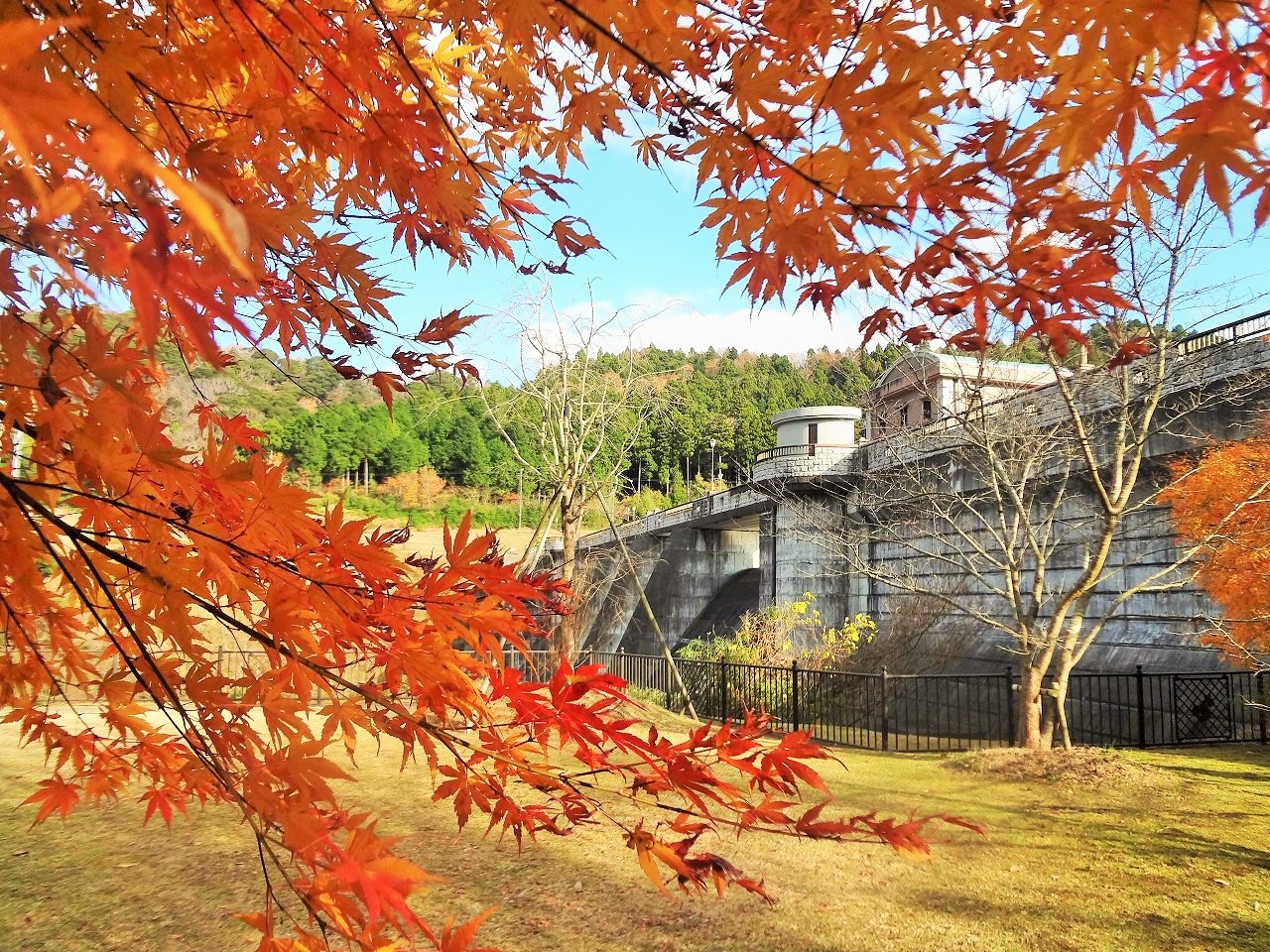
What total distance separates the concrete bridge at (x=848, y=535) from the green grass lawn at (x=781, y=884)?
11.7ft

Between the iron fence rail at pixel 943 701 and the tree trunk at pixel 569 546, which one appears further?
the tree trunk at pixel 569 546

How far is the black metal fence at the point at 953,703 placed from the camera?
8.98m

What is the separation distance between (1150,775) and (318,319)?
25.4ft

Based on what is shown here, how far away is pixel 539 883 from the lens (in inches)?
175

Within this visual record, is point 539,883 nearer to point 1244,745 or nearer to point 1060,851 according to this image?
point 1060,851

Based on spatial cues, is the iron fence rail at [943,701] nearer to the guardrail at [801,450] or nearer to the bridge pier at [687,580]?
the guardrail at [801,450]

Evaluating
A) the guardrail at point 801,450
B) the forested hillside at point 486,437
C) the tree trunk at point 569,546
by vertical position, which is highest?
the forested hillside at point 486,437

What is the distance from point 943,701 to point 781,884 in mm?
9783

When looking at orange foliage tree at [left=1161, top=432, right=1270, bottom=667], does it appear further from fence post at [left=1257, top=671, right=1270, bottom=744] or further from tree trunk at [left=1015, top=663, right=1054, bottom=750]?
tree trunk at [left=1015, top=663, right=1054, bottom=750]

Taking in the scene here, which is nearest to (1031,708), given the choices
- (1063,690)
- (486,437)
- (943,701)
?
(1063,690)

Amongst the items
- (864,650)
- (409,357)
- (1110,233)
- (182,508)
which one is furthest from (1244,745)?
(182,508)

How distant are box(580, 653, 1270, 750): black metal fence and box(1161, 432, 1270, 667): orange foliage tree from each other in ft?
2.68

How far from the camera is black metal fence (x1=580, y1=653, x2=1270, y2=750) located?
353 inches

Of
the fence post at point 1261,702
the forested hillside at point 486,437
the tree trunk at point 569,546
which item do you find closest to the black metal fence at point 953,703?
the fence post at point 1261,702
